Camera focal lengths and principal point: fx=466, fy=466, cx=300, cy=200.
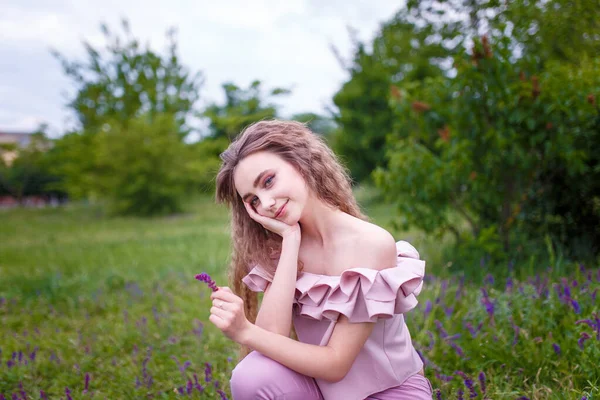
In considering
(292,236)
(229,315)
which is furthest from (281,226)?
(229,315)

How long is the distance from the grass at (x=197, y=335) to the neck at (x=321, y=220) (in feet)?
2.53

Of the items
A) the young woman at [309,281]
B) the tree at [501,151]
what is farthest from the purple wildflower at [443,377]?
the tree at [501,151]

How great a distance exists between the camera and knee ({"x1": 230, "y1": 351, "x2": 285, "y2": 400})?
147 centimetres

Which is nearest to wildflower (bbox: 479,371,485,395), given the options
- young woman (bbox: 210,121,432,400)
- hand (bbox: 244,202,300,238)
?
young woman (bbox: 210,121,432,400)

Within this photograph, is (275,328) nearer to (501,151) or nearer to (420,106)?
(501,151)

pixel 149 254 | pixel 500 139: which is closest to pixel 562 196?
pixel 500 139

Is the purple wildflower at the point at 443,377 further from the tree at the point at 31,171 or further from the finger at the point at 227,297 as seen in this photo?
the tree at the point at 31,171

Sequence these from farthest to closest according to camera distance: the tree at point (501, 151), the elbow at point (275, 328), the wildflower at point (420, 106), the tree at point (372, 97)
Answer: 1. the tree at point (372, 97)
2. the wildflower at point (420, 106)
3. the tree at point (501, 151)
4. the elbow at point (275, 328)

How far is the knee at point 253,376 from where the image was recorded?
1.47 meters

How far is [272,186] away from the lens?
1695mm

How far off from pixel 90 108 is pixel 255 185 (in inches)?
810

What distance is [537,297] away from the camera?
250 cm

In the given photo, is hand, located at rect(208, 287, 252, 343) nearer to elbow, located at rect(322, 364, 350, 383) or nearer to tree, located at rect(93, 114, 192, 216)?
elbow, located at rect(322, 364, 350, 383)

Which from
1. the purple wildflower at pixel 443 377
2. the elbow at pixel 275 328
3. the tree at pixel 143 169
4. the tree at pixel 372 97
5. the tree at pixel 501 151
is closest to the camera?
the elbow at pixel 275 328
